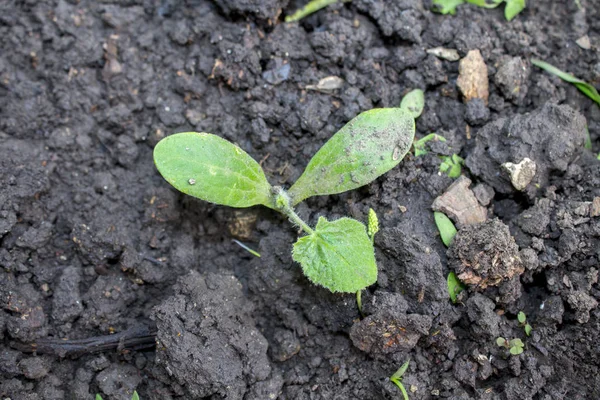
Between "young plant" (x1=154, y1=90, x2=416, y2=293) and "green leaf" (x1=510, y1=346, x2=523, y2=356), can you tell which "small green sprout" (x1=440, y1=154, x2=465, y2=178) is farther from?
"green leaf" (x1=510, y1=346, x2=523, y2=356)

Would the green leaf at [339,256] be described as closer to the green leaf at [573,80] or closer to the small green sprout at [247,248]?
the small green sprout at [247,248]

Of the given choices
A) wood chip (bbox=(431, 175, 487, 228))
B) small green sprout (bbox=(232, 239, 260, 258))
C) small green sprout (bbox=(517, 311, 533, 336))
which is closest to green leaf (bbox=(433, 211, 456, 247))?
wood chip (bbox=(431, 175, 487, 228))

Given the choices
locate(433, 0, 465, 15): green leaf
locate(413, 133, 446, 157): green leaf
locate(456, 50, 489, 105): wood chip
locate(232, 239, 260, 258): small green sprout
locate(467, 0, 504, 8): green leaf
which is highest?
locate(467, 0, 504, 8): green leaf

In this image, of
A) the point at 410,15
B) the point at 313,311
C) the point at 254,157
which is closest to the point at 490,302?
the point at 313,311

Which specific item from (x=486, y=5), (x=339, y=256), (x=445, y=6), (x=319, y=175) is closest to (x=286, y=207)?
(x=319, y=175)

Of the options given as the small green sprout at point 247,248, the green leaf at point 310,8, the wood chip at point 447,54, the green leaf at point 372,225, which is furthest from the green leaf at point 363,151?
the green leaf at point 310,8
